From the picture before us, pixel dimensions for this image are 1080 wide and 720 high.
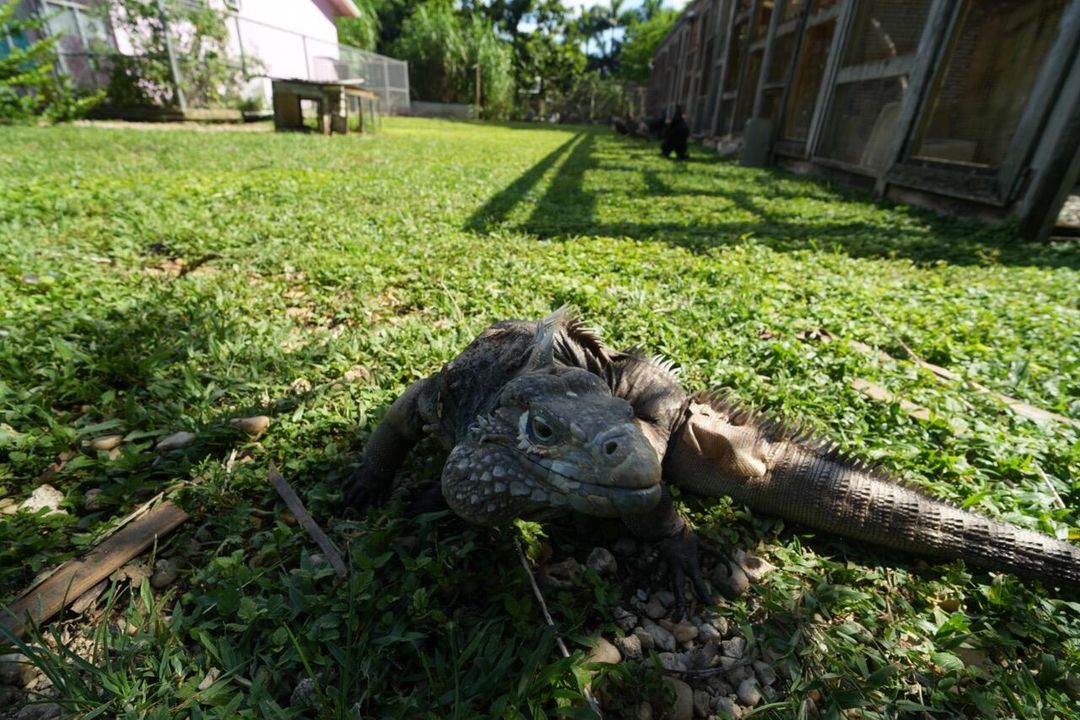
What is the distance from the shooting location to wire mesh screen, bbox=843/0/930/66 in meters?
8.81

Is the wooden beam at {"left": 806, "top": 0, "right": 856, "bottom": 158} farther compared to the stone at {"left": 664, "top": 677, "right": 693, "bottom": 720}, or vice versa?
the wooden beam at {"left": 806, "top": 0, "right": 856, "bottom": 158}

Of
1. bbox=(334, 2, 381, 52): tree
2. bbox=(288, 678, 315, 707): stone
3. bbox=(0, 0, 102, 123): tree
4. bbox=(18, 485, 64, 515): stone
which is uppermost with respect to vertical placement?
bbox=(334, 2, 381, 52): tree

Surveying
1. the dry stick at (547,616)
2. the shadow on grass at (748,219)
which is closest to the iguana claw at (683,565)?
the dry stick at (547,616)

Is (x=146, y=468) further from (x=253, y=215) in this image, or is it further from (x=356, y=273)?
(x=253, y=215)

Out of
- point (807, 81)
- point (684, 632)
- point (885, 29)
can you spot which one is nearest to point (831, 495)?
point (684, 632)

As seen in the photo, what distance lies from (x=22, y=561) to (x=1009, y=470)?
3.98 meters

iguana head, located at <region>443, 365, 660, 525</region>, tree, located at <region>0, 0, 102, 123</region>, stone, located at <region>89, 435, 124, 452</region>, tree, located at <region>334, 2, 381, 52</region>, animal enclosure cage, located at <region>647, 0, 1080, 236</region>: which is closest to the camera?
iguana head, located at <region>443, 365, 660, 525</region>

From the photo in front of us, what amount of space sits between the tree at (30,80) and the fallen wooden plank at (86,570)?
51.8 feet

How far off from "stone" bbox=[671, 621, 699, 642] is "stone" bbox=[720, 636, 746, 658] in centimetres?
9

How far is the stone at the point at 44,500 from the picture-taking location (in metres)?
1.98

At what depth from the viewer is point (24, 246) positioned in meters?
4.24

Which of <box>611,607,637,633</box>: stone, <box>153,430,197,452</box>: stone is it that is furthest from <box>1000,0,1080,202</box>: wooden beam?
<box>153,430,197,452</box>: stone

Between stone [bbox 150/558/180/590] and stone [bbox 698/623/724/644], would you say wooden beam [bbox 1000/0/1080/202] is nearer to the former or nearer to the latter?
stone [bbox 698/623/724/644]

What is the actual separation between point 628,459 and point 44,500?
2332 mm
